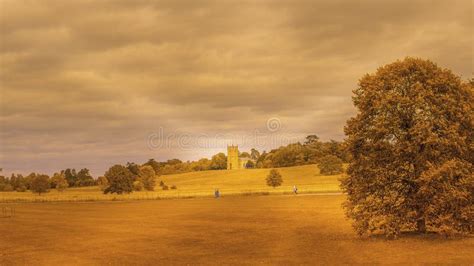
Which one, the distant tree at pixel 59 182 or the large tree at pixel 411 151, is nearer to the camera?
the large tree at pixel 411 151

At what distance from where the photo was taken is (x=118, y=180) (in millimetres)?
110125

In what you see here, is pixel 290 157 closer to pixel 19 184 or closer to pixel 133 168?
pixel 133 168

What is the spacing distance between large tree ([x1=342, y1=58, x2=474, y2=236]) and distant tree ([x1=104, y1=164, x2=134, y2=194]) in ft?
288

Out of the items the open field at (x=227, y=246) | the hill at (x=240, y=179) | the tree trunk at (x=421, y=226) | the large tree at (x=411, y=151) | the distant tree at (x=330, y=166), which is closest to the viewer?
the open field at (x=227, y=246)

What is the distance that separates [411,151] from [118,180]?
3588 inches

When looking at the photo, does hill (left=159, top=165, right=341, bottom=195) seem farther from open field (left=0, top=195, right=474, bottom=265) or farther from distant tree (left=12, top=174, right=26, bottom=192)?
open field (left=0, top=195, right=474, bottom=265)

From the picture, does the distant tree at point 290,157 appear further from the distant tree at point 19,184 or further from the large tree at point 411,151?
the large tree at point 411,151

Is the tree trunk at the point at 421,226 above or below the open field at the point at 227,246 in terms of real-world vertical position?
above

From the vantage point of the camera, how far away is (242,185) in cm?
14888

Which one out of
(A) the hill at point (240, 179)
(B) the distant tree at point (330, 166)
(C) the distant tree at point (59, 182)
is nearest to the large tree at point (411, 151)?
(A) the hill at point (240, 179)

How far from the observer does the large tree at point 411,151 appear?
2547 cm

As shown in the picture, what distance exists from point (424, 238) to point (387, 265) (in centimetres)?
719

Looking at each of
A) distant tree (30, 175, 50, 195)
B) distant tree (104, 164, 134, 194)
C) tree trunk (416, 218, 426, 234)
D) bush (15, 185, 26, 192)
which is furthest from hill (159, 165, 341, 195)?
tree trunk (416, 218, 426, 234)

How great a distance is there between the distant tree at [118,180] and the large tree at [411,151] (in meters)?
87.8
